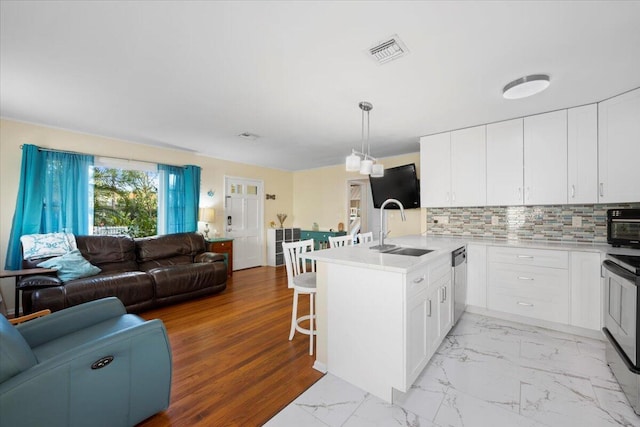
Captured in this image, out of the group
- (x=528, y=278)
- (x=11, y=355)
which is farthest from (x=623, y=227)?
(x=11, y=355)

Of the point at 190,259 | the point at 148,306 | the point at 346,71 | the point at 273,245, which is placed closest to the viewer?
the point at 346,71

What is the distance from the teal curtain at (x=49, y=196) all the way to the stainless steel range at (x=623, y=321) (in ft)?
18.8

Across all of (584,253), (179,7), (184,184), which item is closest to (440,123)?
(584,253)

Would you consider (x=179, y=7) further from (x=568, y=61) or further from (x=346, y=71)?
(x=568, y=61)

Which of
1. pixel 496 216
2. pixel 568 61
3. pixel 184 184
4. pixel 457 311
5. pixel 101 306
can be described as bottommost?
pixel 457 311

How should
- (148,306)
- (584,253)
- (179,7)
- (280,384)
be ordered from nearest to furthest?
(179,7) → (280,384) → (584,253) → (148,306)

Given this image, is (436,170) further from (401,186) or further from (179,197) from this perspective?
(179,197)

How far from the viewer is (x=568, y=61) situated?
6.41 feet

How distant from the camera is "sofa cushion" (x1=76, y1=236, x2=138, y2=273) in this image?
347 cm

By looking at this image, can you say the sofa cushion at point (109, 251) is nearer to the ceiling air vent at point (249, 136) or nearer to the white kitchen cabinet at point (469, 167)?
the ceiling air vent at point (249, 136)

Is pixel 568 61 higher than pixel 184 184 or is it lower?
higher

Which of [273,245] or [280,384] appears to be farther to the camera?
[273,245]

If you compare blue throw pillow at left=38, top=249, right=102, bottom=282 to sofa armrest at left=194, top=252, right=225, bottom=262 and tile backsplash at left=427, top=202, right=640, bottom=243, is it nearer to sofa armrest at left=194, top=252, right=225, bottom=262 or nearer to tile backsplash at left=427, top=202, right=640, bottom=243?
sofa armrest at left=194, top=252, right=225, bottom=262

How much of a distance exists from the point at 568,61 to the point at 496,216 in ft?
6.60
